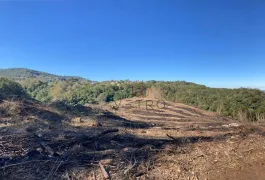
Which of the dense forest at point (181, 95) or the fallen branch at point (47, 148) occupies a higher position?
the dense forest at point (181, 95)

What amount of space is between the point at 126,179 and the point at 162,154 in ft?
4.75

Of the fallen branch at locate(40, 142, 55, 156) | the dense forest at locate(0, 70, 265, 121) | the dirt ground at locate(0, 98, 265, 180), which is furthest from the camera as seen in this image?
the dense forest at locate(0, 70, 265, 121)

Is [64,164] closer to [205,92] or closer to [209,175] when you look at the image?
[209,175]

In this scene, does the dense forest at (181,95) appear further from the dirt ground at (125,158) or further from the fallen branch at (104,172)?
the fallen branch at (104,172)

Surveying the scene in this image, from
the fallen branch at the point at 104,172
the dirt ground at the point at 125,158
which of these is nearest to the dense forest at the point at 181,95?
the dirt ground at the point at 125,158

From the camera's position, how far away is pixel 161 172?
365cm

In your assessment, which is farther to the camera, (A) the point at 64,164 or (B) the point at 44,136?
(B) the point at 44,136

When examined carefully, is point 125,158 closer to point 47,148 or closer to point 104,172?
point 104,172

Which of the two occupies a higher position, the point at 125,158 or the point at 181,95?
the point at 181,95

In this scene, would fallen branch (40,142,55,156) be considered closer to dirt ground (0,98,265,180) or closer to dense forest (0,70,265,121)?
dirt ground (0,98,265,180)

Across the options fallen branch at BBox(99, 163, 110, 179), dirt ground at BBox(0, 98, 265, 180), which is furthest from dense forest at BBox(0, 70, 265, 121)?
fallen branch at BBox(99, 163, 110, 179)

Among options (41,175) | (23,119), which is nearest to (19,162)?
(41,175)

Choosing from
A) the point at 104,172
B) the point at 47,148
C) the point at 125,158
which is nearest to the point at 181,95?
the point at 125,158

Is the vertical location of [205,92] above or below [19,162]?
above
